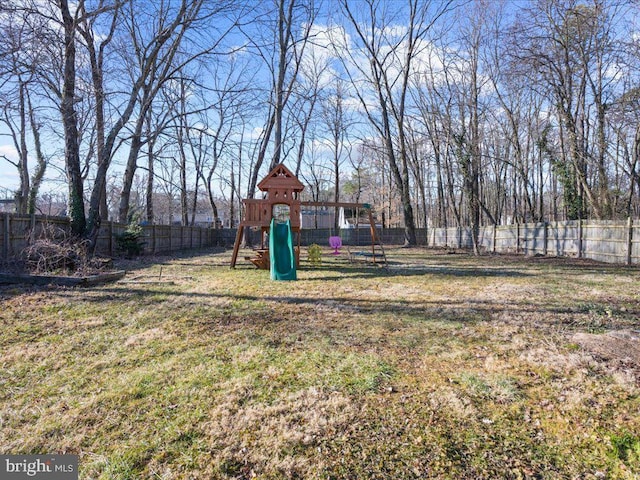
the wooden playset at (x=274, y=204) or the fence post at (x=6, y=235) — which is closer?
the fence post at (x=6, y=235)

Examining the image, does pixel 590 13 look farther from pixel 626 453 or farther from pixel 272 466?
pixel 272 466

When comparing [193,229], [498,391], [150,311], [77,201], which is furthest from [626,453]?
[193,229]

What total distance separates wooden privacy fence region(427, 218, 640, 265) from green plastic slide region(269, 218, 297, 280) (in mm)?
11027

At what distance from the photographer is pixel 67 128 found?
8.33 meters

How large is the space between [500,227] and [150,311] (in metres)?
18.2

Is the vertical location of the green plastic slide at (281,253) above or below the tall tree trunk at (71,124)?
below

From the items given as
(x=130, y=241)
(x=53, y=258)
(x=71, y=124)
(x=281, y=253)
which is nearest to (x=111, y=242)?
(x=130, y=241)

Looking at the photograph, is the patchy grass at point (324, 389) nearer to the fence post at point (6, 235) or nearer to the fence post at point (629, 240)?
the fence post at point (6, 235)

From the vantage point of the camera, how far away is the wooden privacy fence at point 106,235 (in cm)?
794

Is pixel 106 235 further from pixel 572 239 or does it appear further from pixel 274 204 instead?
pixel 572 239

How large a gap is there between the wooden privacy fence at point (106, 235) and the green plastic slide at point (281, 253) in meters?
4.78

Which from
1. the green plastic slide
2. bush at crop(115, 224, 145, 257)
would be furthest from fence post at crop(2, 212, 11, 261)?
the green plastic slide

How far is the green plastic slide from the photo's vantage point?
7824 mm

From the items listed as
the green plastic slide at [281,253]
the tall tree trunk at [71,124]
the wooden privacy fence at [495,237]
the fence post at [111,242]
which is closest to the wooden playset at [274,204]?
the green plastic slide at [281,253]
